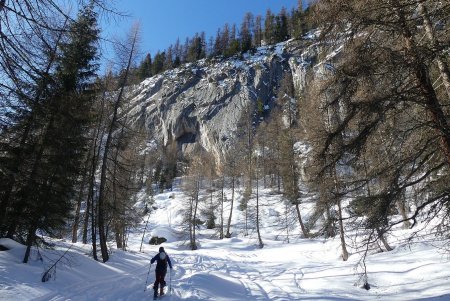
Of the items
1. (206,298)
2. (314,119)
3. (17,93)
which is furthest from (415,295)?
(17,93)

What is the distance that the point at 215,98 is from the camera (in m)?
72.6

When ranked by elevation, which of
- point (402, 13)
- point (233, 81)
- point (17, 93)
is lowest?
point (17, 93)

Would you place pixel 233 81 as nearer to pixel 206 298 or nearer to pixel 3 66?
pixel 206 298

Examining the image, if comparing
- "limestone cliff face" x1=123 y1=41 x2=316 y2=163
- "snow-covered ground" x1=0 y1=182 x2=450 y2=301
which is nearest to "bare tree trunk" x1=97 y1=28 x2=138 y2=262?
"snow-covered ground" x1=0 y1=182 x2=450 y2=301

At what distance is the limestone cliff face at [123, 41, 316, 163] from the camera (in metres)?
67.7

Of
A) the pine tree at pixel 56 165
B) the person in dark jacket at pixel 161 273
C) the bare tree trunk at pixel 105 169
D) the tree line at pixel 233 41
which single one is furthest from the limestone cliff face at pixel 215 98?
the person in dark jacket at pixel 161 273

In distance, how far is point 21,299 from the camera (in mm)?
7863

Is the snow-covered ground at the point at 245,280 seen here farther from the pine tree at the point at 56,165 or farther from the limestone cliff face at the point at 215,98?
the limestone cliff face at the point at 215,98

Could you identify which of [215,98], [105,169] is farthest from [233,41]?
[105,169]

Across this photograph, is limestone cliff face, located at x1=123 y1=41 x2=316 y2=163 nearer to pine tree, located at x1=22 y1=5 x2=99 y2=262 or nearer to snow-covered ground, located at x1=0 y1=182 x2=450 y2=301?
snow-covered ground, located at x1=0 y1=182 x2=450 y2=301

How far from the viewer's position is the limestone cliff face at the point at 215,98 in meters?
67.7

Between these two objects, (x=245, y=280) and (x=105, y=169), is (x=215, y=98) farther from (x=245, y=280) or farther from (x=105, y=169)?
(x=245, y=280)

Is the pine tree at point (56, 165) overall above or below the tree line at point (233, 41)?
below

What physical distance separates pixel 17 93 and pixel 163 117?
72.1 metres
